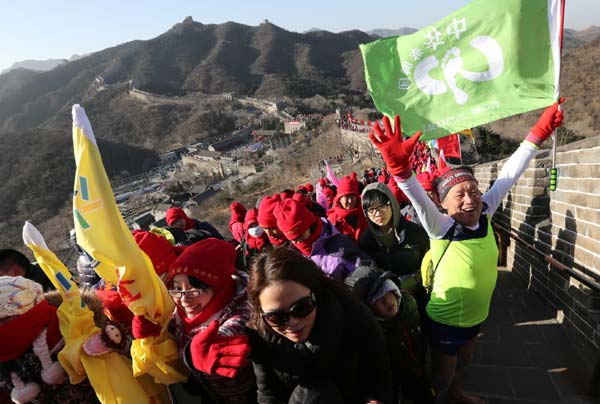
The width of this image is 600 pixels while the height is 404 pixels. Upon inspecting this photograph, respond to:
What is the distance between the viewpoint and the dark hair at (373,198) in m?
2.79

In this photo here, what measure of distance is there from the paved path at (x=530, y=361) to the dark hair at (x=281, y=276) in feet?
6.06

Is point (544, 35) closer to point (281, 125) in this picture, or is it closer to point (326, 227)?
point (326, 227)

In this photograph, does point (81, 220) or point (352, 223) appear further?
point (352, 223)

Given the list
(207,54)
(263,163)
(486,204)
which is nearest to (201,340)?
(486,204)

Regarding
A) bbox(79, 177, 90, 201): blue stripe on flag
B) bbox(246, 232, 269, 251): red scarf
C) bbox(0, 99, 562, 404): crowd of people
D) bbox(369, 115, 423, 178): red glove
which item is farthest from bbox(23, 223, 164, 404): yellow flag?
bbox(369, 115, 423, 178): red glove

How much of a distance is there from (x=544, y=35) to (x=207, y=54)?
13297 centimetres

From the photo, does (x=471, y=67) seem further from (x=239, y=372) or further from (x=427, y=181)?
(x=239, y=372)

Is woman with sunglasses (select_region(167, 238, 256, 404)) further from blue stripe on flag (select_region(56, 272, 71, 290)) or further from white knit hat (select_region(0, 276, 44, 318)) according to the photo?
white knit hat (select_region(0, 276, 44, 318))

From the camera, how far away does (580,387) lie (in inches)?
97.3

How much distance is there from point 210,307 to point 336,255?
0.98 m

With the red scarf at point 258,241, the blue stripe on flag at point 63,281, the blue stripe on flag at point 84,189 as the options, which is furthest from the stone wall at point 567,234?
the blue stripe on flag at point 63,281

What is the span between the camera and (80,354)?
6.04 ft

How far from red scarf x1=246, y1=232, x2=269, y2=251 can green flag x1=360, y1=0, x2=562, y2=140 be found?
1.74 m

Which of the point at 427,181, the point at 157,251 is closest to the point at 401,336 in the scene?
the point at 157,251
